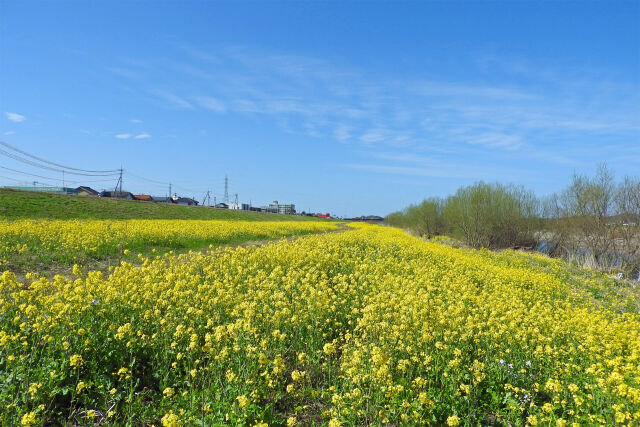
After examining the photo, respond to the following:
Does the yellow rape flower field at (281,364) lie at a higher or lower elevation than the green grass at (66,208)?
lower

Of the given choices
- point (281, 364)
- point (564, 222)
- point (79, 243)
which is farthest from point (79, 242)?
point (564, 222)

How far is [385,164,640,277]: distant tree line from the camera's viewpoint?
17.3 meters

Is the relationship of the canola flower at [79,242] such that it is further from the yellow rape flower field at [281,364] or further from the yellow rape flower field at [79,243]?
the yellow rape flower field at [281,364]

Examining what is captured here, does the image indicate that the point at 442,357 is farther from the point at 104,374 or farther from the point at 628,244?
the point at 628,244

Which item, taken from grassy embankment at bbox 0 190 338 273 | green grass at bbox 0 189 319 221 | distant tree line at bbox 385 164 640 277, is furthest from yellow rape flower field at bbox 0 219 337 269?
distant tree line at bbox 385 164 640 277

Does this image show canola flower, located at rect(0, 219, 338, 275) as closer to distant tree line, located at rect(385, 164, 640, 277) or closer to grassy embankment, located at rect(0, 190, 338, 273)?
grassy embankment, located at rect(0, 190, 338, 273)

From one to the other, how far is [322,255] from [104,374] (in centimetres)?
720

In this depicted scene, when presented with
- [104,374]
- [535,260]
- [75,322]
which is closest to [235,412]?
[104,374]

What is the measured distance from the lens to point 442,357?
430 cm

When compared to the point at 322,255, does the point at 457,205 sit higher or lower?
higher

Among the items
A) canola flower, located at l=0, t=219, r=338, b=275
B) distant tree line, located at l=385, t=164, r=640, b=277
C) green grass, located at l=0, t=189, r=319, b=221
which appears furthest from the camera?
green grass, located at l=0, t=189, r=319, b=221

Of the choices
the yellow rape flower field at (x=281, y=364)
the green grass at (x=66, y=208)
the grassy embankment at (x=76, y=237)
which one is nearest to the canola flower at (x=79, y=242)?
the grassy embankment at (x=76, y=237)

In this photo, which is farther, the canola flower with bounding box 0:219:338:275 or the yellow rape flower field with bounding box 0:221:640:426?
the canola flower with bounding box 0:219:338:275

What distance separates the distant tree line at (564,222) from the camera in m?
17.3
